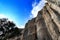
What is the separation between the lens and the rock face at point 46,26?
48969 mm

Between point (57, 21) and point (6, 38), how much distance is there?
33.9 m

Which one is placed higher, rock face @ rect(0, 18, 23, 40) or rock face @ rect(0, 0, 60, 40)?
rock face @ rect(0, 18, 23, 40)

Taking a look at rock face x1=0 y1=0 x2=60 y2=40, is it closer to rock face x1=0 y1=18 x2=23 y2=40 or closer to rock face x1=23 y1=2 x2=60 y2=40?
rock face x1=23 y1=2 x2=60 y2=40

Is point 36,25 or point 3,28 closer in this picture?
point 36,25

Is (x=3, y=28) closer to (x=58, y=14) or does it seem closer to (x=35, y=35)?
(x=35, y=35)

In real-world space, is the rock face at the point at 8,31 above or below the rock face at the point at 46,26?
above

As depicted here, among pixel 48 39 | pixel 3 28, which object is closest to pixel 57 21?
pixel 48 39

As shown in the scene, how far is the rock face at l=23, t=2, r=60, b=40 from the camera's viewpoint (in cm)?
4897

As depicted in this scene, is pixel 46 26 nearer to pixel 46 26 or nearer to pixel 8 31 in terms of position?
pixel 46 26

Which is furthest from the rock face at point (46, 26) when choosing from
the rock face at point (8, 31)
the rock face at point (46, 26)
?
the rock face at point (8, 31)

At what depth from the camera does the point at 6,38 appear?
77.2 m

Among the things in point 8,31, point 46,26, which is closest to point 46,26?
point 46,26

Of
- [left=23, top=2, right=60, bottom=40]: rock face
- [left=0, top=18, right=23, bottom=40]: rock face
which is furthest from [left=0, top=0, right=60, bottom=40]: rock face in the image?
[left=0, top=18, right=23, bottom=40]: rock face

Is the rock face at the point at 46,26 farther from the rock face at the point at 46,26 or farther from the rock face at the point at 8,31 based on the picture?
the rock face at the point at 8,31
